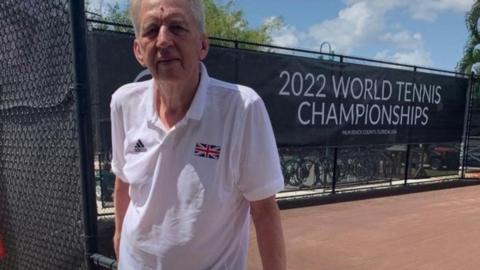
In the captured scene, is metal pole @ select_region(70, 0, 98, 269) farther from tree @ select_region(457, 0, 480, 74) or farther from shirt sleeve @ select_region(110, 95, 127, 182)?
tree @ select_region(457, 0, 480, 74)

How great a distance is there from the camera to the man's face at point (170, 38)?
157 centimetres

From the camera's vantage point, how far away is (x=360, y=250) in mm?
5699

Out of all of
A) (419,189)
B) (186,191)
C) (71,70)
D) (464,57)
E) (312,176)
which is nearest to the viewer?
(186,191)

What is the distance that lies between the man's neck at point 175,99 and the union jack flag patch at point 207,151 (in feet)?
0.46

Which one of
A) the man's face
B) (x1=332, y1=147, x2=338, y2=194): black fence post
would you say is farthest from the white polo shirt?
(x1=332, y1=147, x2=338, y2=194): black fence post

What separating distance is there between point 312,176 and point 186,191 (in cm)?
794

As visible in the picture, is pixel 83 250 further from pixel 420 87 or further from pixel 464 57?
pixel 464 57

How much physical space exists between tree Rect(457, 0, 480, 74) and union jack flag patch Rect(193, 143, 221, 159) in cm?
2076

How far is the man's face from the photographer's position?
61.9 inches

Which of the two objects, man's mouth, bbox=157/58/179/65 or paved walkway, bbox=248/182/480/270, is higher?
man's mouth, bbox=157/58/179/65

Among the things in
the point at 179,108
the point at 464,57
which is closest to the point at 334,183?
the point at 179,108

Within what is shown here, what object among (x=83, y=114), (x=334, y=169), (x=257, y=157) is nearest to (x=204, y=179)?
(x=257, y=157)

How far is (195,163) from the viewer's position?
158cm

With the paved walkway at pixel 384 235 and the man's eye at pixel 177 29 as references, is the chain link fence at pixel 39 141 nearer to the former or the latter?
the man's eye at pixel 177 29
